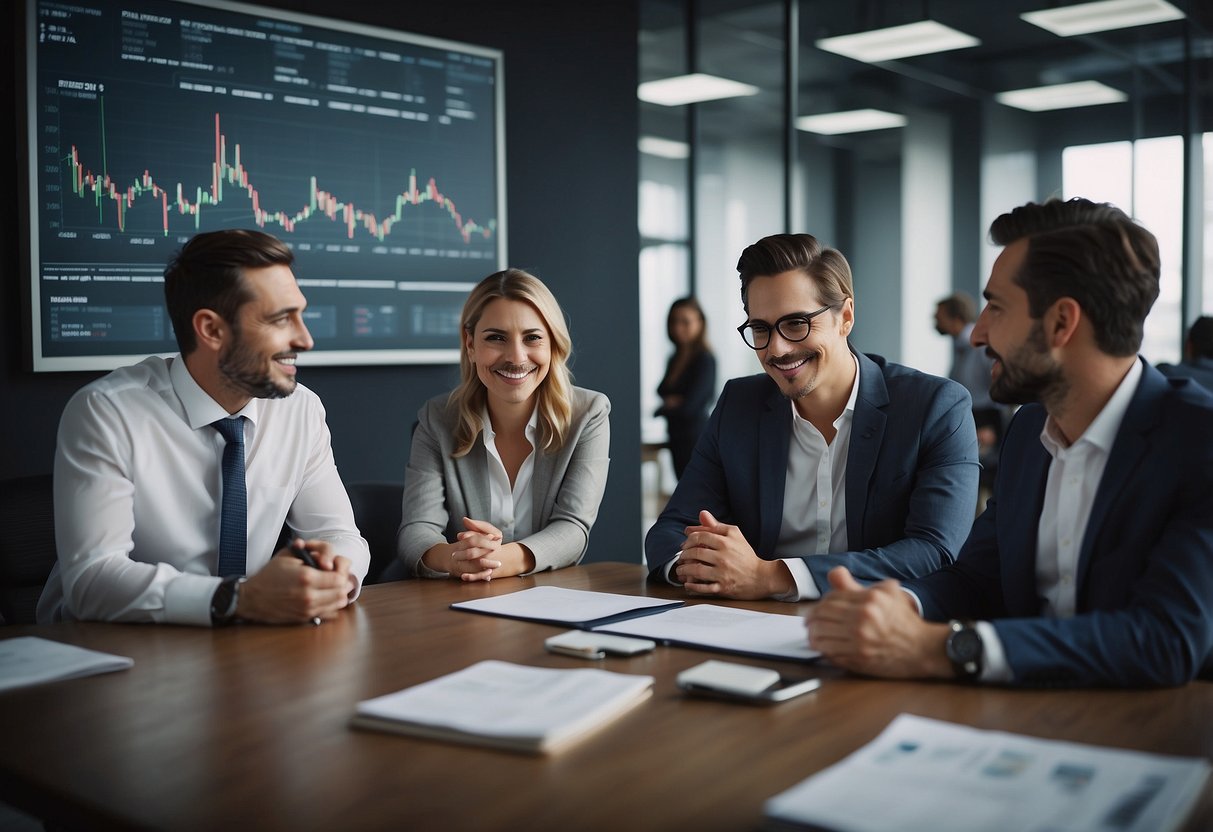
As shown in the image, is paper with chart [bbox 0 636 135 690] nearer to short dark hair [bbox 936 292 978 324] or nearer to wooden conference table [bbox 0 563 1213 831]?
wooden conference table [bbox 0 563 1213 831]

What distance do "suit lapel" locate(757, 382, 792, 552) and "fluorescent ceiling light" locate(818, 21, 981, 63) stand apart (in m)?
4.50

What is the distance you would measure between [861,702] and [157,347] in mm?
2899

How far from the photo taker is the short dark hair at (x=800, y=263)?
2.50m

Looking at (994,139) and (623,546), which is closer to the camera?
(623,546)

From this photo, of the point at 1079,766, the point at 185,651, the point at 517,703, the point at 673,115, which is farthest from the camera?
the point at 673,115

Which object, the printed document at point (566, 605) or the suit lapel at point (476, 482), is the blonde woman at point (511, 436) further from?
the printed document at point (566, 605)

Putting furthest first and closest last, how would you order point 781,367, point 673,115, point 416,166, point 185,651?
1. point 673,115
2. point 416,166
3. point 781,367
4. point 185,651

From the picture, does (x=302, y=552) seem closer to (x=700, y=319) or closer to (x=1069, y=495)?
(x=1069, y=495)

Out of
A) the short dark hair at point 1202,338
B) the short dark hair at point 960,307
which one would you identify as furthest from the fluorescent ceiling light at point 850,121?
the short dark hair at point 1202,338

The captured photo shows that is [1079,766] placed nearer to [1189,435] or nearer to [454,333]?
[1189,435]

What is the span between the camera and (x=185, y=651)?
174cm

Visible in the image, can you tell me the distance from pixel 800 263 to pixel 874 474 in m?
0.52

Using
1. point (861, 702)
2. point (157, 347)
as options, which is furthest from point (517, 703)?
point (157, 347)

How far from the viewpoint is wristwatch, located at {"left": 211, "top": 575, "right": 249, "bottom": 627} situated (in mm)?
1898
